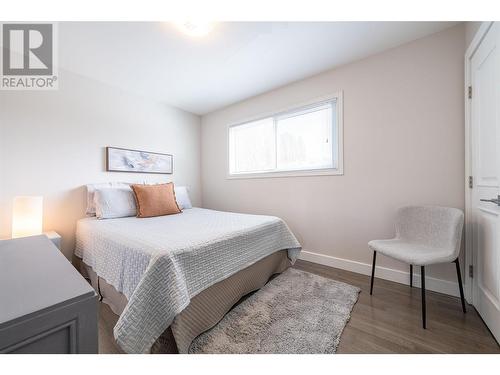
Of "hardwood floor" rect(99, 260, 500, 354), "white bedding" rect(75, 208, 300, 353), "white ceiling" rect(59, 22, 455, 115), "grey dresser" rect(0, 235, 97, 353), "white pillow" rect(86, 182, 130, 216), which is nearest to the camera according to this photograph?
"grey dresser" rect(0, 235, 97, 353)

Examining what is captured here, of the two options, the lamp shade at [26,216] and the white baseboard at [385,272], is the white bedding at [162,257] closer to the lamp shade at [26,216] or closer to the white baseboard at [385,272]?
the lamp shade at [26,216]

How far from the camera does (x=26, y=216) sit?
186 cm

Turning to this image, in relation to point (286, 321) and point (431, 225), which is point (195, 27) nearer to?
point (286, 321)

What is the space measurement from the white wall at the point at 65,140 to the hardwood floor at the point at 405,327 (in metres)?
1.42

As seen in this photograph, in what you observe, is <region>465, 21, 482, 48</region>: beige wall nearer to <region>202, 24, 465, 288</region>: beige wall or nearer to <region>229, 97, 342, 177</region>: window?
<region>202, 24, 465, 288</region>: beige wall

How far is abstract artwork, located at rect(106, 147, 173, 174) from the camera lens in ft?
8.80

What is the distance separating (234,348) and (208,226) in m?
0.91

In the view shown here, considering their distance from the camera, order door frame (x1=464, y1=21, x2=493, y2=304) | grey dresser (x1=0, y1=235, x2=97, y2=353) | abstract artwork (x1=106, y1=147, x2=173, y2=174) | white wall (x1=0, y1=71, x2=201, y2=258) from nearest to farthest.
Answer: grey dresser (x1=0, y1=235, x2=97, y2=353)
door frame (x1=464, y1=21, x2=493, y2=304)
white wall (x1=0, y1=71, x2=201, y2=258)
abstract artwork (x1=106, y1=147, x2=173, y2=174)

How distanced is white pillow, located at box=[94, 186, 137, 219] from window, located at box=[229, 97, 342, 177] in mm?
1523

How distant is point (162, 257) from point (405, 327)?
1653mm

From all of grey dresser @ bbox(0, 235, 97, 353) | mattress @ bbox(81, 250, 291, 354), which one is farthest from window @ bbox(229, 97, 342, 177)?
grey dresser @ bbox(0, 235, 97, 353)
